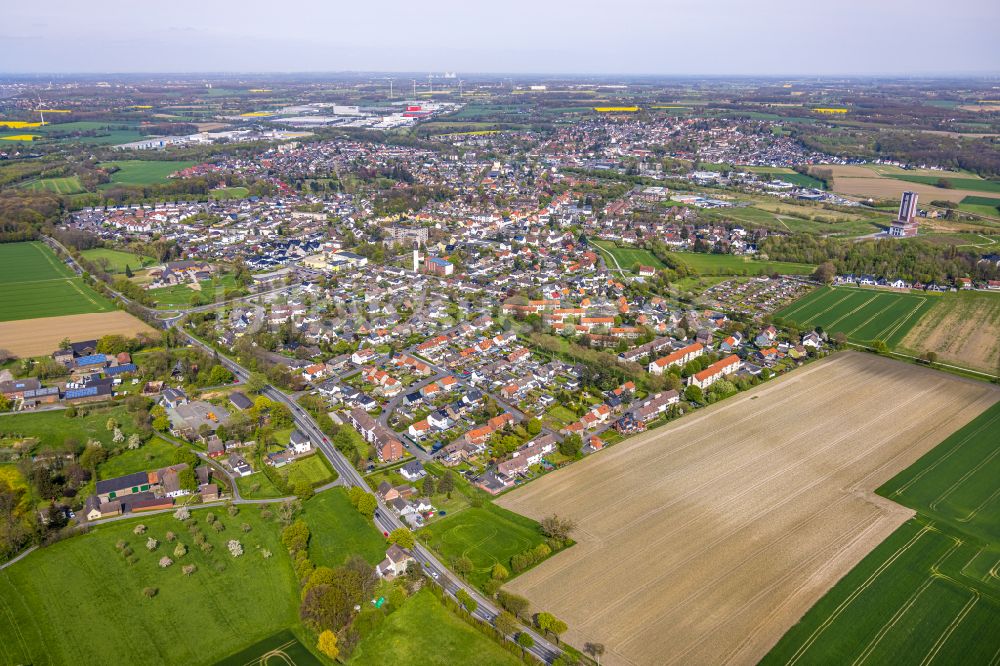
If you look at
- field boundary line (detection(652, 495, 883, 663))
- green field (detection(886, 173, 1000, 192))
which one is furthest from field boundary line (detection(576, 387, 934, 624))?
green field (detection(886, 173, 1000, 192))

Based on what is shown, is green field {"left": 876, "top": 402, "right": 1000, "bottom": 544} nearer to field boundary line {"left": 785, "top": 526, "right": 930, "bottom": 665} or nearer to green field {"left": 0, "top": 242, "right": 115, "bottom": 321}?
field boundary line {"left": 785, "top": 526, "right": 930, "bottom": 665}

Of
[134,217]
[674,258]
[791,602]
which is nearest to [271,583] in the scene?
[791,602]

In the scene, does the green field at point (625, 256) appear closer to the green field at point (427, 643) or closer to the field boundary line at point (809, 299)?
the field boundary line at point (809, 299)

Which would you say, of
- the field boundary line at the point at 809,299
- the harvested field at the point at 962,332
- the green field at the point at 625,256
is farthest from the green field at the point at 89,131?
the harvested field at the point at 962,332

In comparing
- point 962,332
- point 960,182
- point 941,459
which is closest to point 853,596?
point 941,459

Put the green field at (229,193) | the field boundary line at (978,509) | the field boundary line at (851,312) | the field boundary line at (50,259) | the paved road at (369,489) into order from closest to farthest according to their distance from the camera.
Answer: the paved road at (369,489) → the field boundary line at (978,509) → the field boundary line at (851,312) → the field boundary line at (50,259) → the green field at (229,193)

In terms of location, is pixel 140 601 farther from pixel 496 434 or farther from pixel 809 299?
pixel 809 299

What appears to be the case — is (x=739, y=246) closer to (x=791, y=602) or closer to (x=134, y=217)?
(x=791, y=602)
